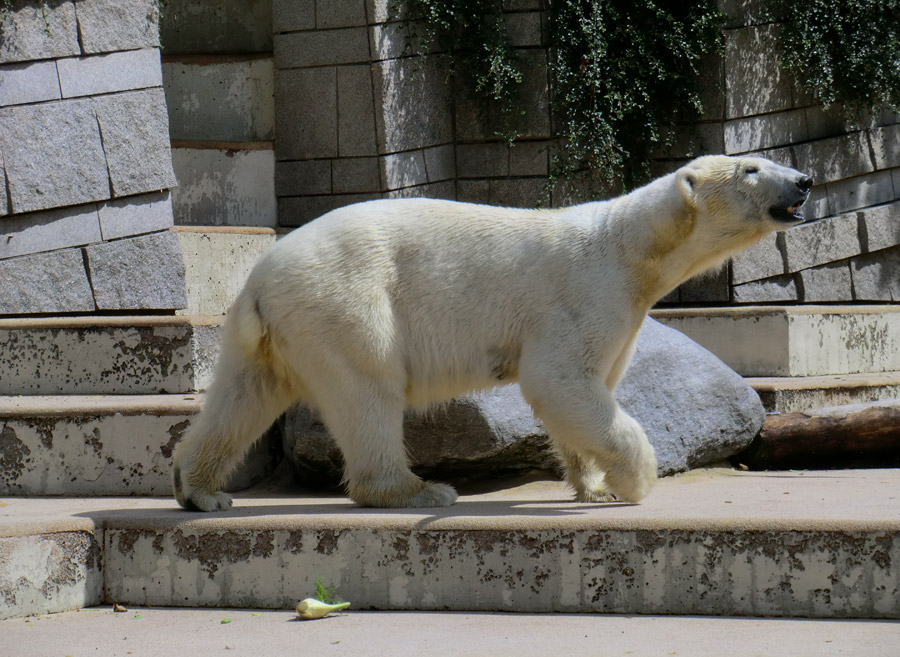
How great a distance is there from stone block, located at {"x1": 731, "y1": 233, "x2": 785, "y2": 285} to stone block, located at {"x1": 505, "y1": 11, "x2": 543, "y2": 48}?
6.81ft

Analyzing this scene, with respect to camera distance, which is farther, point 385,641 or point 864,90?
point 864,90

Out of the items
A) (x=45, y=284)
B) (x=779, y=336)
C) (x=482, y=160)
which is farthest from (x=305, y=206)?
(x=779, y=336)

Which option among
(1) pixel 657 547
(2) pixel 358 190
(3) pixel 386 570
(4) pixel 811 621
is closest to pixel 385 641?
(3) pixel 386 570

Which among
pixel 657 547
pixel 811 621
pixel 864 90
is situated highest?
pixel 864 90

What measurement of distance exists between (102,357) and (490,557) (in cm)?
275

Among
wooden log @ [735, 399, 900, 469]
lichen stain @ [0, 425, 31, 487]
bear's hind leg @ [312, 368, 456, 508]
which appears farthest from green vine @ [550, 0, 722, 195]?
lichen stain @ [0, 425, 31, 487]

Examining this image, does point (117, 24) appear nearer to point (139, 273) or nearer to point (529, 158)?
point (139, 273)

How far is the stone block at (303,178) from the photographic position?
26.3ft

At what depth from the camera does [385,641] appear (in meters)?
3.29

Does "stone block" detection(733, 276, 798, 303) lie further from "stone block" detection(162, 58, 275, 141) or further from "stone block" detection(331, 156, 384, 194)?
"stone block" detection(162, 58, 275, 141)

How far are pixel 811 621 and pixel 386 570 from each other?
1.36m

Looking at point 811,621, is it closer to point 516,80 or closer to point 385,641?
point 385,641

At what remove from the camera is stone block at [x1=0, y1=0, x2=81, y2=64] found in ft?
19.6

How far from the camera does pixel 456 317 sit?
Answer: 14.1 ft
